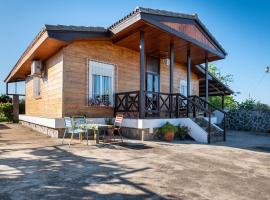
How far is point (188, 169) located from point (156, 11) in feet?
20.2

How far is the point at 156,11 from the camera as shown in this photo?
8320 millimetres

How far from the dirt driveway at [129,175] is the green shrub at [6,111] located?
13.5 meters

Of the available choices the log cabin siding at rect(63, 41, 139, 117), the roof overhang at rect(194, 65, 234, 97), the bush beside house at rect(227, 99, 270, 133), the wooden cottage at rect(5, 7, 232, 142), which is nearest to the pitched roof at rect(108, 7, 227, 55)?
the wooden cottage at rect(5, 7, 232, 142)

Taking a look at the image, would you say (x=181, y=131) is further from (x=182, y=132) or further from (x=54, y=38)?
(x=54, y=38)

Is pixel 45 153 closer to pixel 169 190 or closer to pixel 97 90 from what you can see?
pixel 169 190

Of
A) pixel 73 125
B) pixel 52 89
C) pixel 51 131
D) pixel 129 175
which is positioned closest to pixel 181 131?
pixel 73 125

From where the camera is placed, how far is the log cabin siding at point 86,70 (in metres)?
8.91

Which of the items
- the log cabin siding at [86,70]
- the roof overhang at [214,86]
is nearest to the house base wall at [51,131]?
the log cabin siding at [86,70]

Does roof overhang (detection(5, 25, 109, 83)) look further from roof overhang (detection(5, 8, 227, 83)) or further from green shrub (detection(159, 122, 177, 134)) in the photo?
→ green shrub (detection(159, 122, 177, 134))

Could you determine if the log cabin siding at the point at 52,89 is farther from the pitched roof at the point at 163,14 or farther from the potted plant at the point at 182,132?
the potted plant at the point at 182,132

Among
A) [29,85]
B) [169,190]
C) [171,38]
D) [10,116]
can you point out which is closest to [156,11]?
[171,38]

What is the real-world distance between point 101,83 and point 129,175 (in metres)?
6.49

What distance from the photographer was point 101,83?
32.5 feet

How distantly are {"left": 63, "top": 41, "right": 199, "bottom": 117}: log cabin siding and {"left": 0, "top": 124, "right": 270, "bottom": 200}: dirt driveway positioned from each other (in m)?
3.33
